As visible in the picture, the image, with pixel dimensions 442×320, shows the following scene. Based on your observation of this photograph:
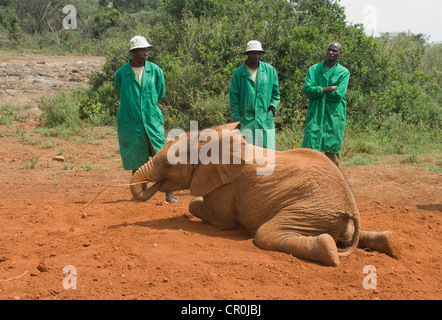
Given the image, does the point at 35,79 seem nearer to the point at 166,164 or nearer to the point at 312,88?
the point at 312,88

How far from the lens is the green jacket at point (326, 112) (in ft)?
22.0

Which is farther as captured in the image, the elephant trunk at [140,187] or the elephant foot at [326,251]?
the elephant trunk at [140,187]

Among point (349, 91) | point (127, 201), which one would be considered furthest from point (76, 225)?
point (349, 91)

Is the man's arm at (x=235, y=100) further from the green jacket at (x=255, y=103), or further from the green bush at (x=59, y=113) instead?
the green bush at (x=59, y=113)

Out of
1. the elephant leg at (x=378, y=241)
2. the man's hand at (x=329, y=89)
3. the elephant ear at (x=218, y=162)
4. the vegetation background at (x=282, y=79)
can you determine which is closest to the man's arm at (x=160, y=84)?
the elephant ear at (x=218, y=162)

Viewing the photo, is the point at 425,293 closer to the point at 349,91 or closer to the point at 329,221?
the point at 329,221

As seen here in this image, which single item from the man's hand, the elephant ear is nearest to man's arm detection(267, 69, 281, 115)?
the man's hand

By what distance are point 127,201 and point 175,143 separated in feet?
6.24

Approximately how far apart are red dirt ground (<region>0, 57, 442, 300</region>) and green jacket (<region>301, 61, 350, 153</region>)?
1.05 meters

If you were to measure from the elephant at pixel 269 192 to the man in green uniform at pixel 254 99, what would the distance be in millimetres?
1500

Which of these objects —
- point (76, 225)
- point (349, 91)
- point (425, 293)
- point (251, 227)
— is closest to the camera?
point (425, 293)

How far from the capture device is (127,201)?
6.57 m

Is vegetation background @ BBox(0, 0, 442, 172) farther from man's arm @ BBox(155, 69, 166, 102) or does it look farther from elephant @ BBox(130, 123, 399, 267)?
elephant @ BBox(130, 123, 399, 267)

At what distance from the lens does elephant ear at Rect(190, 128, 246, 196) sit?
4754mm
